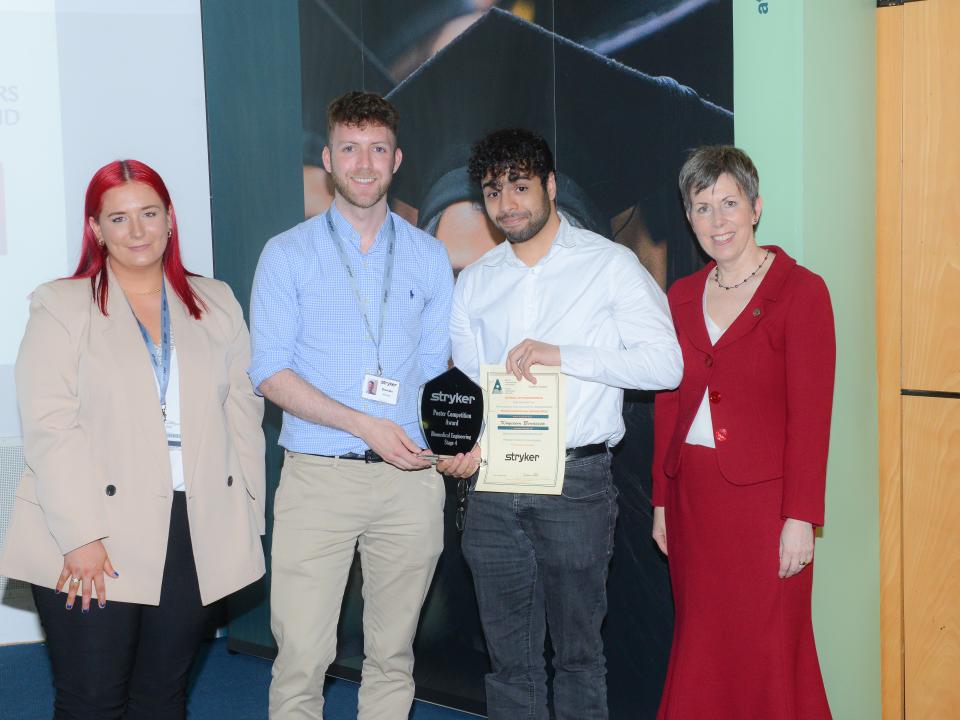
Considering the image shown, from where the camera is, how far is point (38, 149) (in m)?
4.42

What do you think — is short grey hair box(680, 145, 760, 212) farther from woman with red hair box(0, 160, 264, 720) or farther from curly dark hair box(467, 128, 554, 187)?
woman with red hair box(0, 160, 264, 720)

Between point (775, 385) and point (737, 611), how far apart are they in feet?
2.05

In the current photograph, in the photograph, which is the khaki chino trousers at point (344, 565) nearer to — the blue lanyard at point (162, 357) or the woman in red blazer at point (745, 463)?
the blue lanyard at point (162, 357)

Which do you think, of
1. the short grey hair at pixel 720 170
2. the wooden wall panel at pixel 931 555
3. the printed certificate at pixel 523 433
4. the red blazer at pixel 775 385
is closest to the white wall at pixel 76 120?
the printed certificate at pixel 523 433

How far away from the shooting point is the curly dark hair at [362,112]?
107 inches

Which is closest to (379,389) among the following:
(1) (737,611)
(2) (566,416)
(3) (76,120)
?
(2) (566,416)

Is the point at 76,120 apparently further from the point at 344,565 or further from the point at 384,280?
the point at 344,565

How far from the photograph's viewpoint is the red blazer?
243cm

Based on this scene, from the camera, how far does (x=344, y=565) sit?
2.83 meters

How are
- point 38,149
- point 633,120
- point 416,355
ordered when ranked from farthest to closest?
point 38,149 < point 633,120 < point 416,355

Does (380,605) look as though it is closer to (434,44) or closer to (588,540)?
(588,540)

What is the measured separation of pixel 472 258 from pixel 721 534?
152 centimetres

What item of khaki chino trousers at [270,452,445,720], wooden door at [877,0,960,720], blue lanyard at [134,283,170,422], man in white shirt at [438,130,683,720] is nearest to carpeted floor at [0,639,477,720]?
khaki chino trousers at [270,452,445,720]

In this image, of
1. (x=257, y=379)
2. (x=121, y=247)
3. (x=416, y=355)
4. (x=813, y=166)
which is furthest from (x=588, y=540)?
(x=121, y=247)
